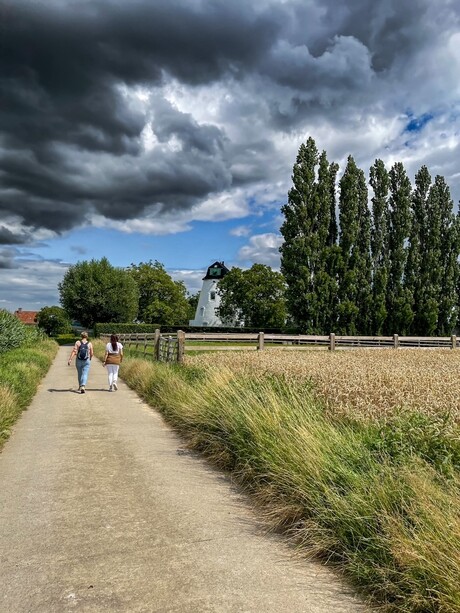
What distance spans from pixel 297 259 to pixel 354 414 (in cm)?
3587

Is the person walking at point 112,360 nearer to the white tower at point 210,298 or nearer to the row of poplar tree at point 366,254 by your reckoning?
the row of poplar tree at point 366,254

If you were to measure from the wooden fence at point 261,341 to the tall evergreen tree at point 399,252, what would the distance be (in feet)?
32.4

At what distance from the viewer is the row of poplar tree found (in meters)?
41.2

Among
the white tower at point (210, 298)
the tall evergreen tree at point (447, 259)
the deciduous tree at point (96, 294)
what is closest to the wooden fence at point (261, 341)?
the tall evergreen tree at point (447, 259)

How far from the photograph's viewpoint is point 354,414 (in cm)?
627

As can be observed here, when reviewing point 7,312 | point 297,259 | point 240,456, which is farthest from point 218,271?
point 240,456

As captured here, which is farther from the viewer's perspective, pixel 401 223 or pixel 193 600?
pixel 401 223

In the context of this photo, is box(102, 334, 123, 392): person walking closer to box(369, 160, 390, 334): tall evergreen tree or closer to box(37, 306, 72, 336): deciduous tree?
box(369, 160, 390, 334): tall evergreen tree

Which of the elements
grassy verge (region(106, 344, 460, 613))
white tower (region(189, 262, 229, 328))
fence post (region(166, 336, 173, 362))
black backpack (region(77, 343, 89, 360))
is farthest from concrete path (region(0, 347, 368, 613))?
white tower (region(189, 262, 229, 328))

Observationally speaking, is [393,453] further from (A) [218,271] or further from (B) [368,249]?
(A) [218,271]

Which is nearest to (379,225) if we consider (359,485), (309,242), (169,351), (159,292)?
(309,242)

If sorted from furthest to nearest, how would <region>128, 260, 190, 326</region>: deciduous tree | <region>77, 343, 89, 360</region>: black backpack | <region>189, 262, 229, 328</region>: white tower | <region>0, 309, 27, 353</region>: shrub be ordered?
<region>128, 260, 190, 326</region>: deciduous tree < <region>189, 262, 229, 328</region>: white tower < <region>0, 309, 27, 353</region>: shrub < <region>77, 343, 89, 360</region>: black backpack

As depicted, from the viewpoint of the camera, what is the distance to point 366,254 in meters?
42.3

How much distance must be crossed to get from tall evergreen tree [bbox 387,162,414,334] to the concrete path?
37685 mm
